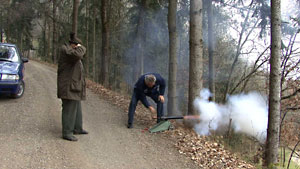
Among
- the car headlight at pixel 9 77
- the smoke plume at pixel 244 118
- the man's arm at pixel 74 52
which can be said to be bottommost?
the smoke plume at pixel 244 118

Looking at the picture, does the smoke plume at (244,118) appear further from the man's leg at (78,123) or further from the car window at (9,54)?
the car window at (9,54)

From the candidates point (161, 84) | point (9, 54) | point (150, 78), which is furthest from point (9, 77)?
point (161, 84)

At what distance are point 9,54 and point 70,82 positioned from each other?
4762mm

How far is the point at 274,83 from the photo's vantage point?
7.41m

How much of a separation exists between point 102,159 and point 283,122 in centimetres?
882

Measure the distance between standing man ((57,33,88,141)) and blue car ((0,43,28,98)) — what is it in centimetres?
334

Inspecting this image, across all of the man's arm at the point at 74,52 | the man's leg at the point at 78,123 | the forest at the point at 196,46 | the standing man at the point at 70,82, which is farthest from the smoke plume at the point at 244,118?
the man's arm at the point at 74,52

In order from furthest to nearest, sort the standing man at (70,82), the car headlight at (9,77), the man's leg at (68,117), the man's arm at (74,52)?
the car headlight at (9,77)
the man's leg at (68,117)
the standing man at (70,82)
the man's arm at (74,52)

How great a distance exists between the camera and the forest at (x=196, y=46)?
7484 millimetres

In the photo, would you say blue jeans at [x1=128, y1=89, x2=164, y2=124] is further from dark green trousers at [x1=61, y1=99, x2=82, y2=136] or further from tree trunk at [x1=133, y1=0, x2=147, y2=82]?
tree trunk at [x1=133, y1=0, x2=147, y2=82]

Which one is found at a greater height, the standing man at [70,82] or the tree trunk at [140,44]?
the tree trunk at [140,44]

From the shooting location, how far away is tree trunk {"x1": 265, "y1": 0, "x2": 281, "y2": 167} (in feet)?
24.0

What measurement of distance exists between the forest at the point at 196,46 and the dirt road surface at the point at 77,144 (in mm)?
2023

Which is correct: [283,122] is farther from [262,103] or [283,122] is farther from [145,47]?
[145,47]
